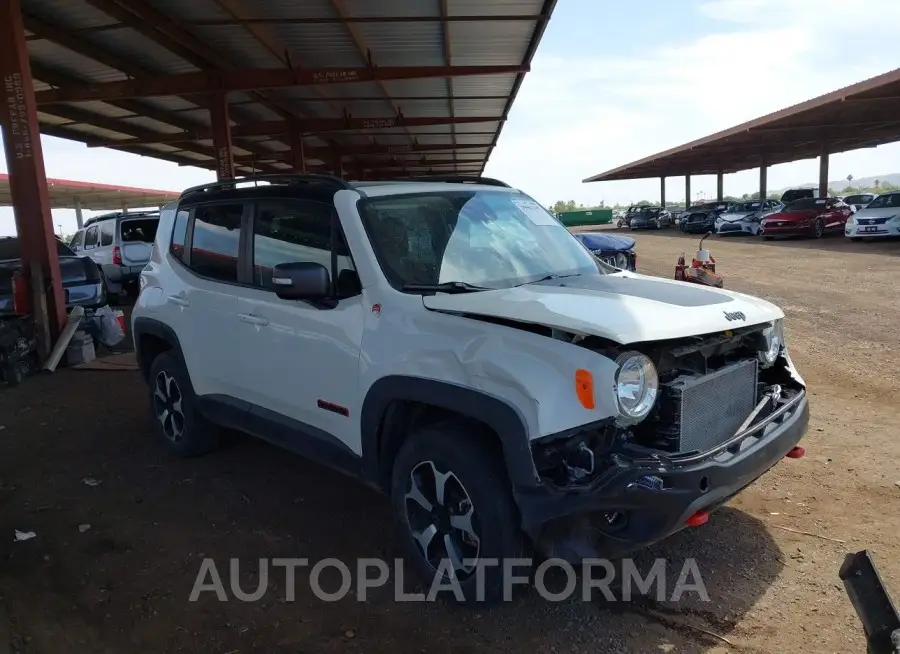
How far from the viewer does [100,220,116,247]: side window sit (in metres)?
14.5

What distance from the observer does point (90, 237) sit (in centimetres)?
1548

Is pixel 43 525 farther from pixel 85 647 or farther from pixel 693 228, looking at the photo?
pixel 693 228

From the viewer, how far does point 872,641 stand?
2.00 metres

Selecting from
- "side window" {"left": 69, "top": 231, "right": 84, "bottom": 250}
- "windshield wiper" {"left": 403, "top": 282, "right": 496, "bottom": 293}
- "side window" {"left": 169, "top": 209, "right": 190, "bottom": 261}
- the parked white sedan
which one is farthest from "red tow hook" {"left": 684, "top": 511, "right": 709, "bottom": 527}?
the parked white sedan

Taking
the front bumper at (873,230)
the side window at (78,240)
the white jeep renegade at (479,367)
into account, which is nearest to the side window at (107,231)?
the side window at (78,240)

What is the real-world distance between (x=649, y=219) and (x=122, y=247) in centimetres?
3311

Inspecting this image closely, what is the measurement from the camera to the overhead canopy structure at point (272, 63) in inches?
387

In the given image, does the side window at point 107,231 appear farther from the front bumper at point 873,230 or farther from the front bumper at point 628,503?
the front bumper at point 873,230

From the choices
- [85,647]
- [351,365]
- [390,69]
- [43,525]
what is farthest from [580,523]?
[390,69]

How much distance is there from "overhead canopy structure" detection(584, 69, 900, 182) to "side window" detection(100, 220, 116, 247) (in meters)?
19.7

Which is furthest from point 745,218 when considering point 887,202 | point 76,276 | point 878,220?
point 76,276

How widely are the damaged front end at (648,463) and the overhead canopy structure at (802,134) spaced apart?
1933cm

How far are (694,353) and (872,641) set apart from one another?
4.61ft

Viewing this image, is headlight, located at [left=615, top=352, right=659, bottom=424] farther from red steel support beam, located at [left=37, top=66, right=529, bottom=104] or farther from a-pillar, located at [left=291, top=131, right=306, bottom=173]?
a-pillar, located at [left=291, top=131, right=306, bottom=173]
